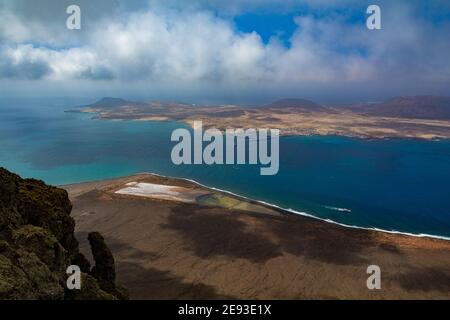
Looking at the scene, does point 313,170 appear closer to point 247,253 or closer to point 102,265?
point 247,253

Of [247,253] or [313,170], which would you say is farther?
[313,170]

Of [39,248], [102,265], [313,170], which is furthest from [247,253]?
[313,170]

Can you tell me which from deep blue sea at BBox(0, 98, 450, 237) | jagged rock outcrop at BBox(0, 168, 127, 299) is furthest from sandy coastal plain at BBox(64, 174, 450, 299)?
jagged rock outcrop at BBox(0, 168, 127, 299)

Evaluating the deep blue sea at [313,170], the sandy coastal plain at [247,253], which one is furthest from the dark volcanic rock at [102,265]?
the deep blue sea at [313,170]

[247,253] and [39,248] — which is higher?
[39,248]

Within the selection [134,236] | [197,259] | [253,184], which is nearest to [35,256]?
[197,259]
